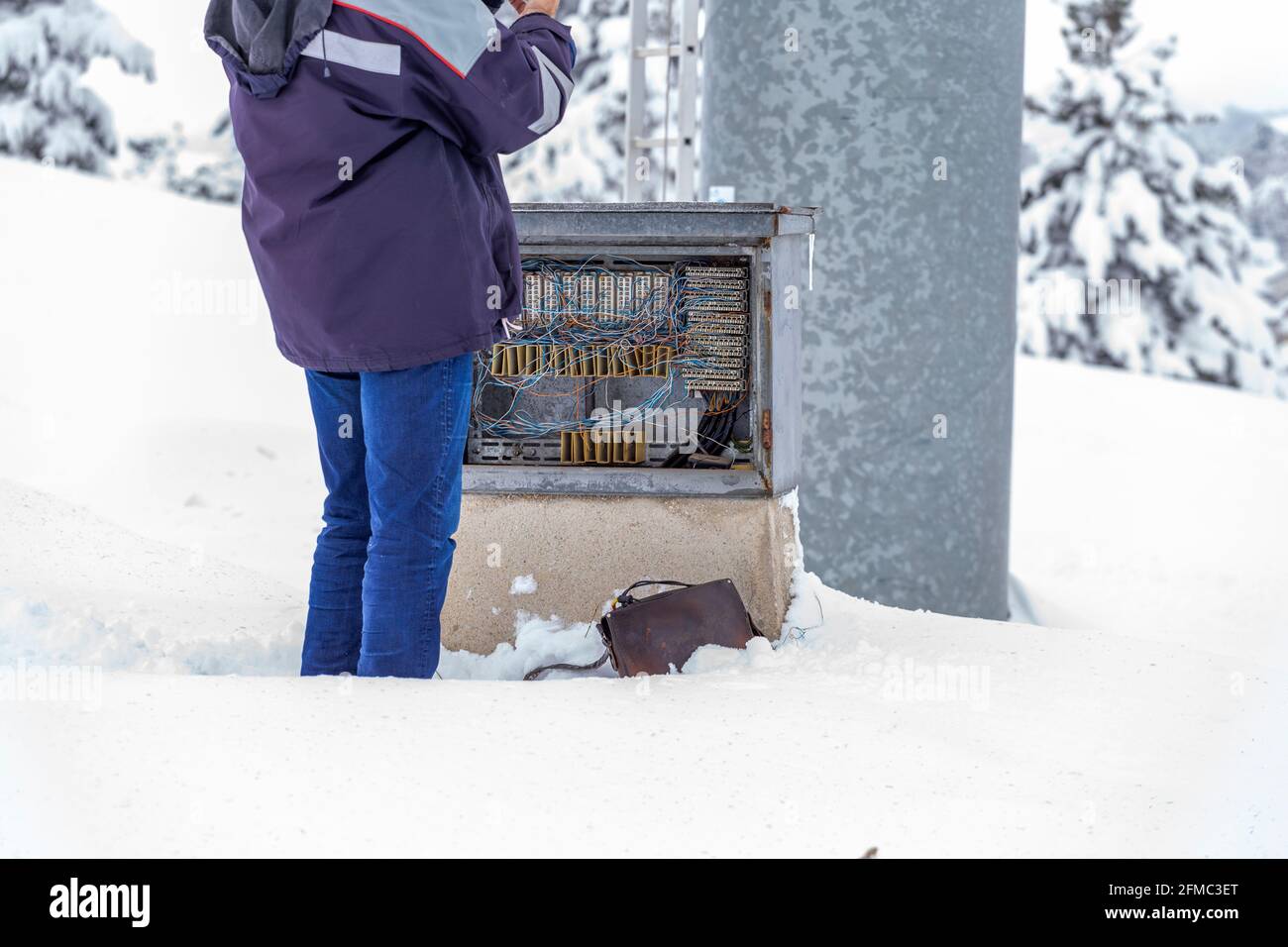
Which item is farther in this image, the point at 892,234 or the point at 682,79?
the point at 682,79

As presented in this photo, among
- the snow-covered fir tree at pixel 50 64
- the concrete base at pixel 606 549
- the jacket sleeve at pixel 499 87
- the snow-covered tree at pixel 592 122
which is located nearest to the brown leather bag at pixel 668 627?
the concrete base at pixel 606 549

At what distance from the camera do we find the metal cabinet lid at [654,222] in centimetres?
311

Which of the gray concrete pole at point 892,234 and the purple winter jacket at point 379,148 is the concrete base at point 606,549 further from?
the gray concrete pole at point 892,234

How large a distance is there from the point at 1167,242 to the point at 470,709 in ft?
51.6

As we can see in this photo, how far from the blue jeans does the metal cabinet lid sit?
738mm

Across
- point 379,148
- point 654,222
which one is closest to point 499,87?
point 379,148

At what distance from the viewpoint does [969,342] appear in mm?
4449

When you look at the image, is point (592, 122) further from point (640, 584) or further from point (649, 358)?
point (640, 584)

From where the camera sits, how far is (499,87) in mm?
2328

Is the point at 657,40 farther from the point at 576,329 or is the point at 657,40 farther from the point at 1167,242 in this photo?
the point at 576,329

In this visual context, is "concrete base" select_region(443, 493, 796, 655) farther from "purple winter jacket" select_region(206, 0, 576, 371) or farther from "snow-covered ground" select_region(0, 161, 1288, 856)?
"purple winter jacket" select_region(206, 0, 576, 371)

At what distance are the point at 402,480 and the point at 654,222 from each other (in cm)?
105

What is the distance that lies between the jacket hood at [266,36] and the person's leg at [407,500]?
57 cm

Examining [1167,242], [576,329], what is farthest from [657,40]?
[576,329]
